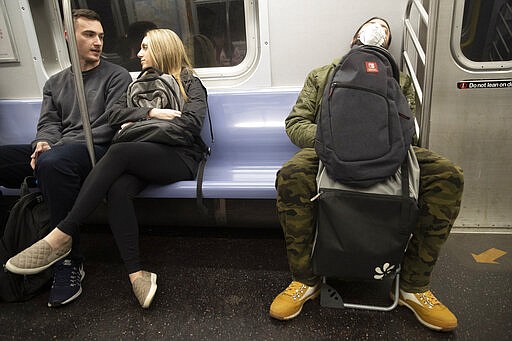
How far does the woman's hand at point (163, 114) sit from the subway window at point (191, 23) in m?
0.87

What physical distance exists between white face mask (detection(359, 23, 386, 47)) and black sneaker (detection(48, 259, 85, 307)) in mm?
2111

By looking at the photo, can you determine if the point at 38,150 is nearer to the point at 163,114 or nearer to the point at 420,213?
the point at 163,114

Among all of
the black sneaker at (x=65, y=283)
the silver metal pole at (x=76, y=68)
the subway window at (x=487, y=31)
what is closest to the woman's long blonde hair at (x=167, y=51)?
the silver metal pole at (x=76, y=68)

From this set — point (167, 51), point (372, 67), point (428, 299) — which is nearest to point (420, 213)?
point (428, 299)

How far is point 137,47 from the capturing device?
2918mm

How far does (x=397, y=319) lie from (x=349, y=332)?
261 millimetres

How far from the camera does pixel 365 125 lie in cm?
148

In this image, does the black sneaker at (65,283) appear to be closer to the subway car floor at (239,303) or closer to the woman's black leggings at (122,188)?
the subway car floor at (239,303)

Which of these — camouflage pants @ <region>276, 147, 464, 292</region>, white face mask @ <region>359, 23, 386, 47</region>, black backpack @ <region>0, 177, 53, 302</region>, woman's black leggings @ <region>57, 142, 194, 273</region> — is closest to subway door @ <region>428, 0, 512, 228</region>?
white face mask @ <region>359, 23, 386, 47</region>

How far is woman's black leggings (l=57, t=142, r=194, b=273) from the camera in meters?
1.83

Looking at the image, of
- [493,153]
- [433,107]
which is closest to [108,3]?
[433,107]

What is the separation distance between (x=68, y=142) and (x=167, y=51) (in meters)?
0.86

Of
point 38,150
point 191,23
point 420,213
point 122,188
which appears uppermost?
point 191,23

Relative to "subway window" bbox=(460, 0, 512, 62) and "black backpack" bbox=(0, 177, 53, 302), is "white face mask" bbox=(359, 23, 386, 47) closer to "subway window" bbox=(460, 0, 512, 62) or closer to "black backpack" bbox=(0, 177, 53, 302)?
"subway window" bbox=(460, 0, 512, 62)
